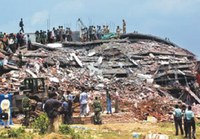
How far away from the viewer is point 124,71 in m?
43.0

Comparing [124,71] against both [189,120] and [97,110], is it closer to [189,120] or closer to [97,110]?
[97,110]

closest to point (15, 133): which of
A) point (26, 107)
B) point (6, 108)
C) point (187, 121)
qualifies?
point (6, 108)

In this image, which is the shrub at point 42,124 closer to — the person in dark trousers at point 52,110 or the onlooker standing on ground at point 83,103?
the person in dark trousers at point 52,110

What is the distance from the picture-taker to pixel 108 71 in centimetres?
4294

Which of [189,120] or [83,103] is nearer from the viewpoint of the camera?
[189,120]

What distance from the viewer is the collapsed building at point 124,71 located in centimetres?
3672

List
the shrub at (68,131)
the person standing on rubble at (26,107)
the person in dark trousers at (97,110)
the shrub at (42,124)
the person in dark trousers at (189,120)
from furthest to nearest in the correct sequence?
the person in dark trousers at (97,110), the person standing on rubble at (26,107), the person in dark trousers at (189,120), the shrub at (42,124), the shrub at (68,131)

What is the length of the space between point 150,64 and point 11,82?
1321 centimetres

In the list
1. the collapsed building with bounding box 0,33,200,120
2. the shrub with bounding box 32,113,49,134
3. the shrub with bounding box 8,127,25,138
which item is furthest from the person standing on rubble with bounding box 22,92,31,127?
the collapsed building with bounding box 0,33,200,120

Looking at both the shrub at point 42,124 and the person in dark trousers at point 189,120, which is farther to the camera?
the person in dark trousers at point 189,120

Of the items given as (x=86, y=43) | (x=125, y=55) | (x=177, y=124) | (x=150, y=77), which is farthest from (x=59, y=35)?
(x=177, y=124)

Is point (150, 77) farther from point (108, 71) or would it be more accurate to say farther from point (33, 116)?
point (33, 116)

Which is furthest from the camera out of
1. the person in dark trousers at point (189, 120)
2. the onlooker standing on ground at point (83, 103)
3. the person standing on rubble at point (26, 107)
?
the onlooker standing on ground at point (83, 103)

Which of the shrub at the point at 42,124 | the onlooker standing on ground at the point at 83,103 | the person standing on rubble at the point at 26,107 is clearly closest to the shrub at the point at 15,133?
the shrub at the point at 42,124
